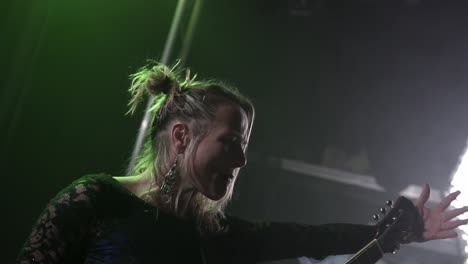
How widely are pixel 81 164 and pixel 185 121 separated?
981 millimetres

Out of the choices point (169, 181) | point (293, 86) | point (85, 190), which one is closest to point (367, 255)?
point (169, 181)

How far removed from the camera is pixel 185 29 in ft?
8.13

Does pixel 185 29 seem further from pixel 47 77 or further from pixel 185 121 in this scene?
pixel 185 121

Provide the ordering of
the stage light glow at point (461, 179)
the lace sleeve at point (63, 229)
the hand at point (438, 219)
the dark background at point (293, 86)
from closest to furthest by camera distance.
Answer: the lace sleeve at point (63, 229)
the hand at point (438, 219)
the dark background at point (293, 86)
the stage light glow at point (461, 179)

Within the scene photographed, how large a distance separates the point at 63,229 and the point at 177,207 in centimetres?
38

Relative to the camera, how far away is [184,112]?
1.30 meters

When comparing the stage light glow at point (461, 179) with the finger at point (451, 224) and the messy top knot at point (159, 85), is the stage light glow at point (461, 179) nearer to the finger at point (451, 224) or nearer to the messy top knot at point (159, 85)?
the finger at point (451, 224)

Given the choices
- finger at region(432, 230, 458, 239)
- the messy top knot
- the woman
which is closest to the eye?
the woman

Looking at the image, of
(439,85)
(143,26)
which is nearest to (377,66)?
(439,85)

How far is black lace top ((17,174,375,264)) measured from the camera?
968 mm

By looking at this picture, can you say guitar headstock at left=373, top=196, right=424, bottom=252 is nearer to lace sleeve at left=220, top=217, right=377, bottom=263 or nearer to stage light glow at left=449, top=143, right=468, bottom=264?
lace sleeve at left=220, top=217, right=377, bottom=263

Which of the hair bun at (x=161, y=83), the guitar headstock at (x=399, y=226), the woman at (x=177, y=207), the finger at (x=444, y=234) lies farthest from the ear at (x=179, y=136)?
the finger at (x=444, y=234)

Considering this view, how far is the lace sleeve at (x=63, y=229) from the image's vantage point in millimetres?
954

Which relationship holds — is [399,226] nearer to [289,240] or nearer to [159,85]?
[289,240]
